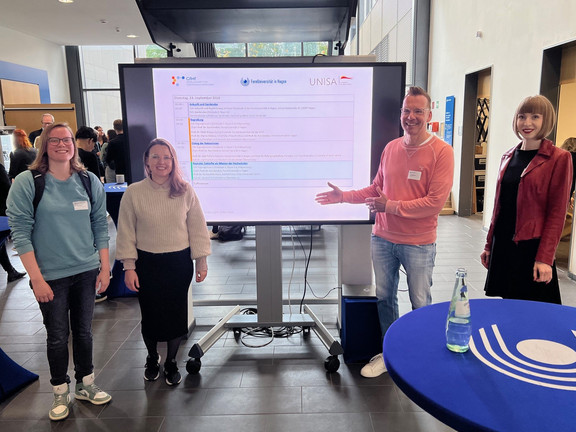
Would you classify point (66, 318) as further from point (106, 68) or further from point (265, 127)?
point (106, 68)

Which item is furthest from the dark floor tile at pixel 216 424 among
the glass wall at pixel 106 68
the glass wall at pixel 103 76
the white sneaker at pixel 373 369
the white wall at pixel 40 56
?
the glass wall at pixel 103 76

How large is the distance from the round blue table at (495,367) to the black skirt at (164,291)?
4.02 ft

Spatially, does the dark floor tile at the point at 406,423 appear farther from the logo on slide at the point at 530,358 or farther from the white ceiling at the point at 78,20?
the white ceiling at the point at 78,20

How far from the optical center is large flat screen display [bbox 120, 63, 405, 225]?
2.25 m

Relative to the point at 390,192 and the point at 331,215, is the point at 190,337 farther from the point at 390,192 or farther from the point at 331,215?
the point at 390,192

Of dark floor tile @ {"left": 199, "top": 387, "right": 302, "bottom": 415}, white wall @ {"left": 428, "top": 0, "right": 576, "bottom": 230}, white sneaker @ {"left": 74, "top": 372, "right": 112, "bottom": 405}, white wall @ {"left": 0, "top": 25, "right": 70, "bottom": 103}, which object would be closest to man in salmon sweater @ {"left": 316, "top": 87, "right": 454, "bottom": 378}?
dark floor tile @ {"left": 199, "top": 387, "right": 302, "bottom": 415}

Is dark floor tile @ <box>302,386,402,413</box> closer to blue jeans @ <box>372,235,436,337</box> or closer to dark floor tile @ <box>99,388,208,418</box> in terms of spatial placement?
blue jeans @ <box>372,235,436,337</box>

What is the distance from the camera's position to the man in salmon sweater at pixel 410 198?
2021 millimetres

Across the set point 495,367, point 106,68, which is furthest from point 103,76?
point 495,367

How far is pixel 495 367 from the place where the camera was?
1107 millimetres

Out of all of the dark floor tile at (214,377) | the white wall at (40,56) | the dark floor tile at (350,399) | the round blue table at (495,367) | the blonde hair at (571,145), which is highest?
the white wall at (40,56)

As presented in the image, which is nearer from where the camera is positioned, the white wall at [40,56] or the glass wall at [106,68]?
the white wall at [40,56]

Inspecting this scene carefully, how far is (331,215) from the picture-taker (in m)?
→ 2.40

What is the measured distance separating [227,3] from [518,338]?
1.84 meters
